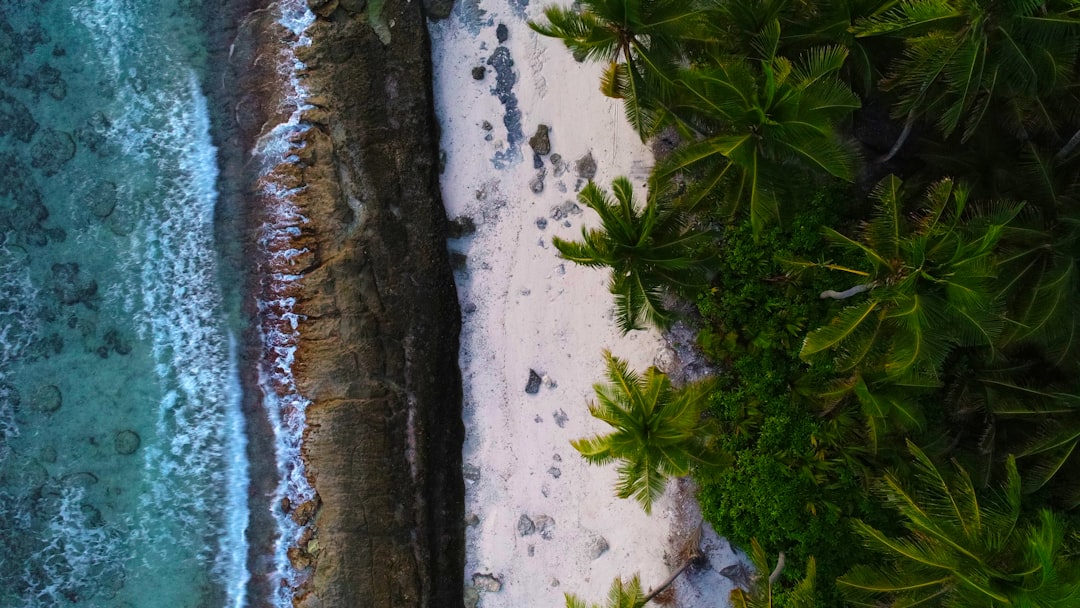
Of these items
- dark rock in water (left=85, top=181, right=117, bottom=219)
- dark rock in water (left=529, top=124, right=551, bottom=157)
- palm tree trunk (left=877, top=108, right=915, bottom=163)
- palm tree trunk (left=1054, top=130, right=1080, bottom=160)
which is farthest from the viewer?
dark rock in water (left=85, top=181, right=117, bottom=219)

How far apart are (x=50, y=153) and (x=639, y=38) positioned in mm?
7772

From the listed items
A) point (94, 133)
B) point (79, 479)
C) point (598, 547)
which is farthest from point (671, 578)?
point (94, 133)

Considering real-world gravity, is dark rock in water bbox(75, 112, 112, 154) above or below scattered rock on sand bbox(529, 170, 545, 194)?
above

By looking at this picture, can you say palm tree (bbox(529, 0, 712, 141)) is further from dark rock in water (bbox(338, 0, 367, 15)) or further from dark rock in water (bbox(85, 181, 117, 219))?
dark rock in water (bbox(85, 181, 117, 219))

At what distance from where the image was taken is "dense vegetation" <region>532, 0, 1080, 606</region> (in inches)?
243

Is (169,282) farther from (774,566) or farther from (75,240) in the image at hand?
(774,566)

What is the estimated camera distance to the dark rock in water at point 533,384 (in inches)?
356

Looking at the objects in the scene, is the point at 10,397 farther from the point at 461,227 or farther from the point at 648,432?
the point at 648,432

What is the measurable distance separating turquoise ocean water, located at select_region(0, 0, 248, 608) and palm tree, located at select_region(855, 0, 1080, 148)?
8.20 metres

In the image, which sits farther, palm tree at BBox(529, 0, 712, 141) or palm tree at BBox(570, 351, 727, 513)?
palm tree at BBox(570, 351, 727, 513)

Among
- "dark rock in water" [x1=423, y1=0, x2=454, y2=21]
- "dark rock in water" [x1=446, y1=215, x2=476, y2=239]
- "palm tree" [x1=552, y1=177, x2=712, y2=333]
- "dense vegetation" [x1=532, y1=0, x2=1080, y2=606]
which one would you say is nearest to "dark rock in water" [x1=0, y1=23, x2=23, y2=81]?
"dark rock in water" [x1=423, y1=0, x2=454, y2=21]

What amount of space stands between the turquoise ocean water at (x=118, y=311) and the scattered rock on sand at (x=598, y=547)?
Result: 457 centimetres

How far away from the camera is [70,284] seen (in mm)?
9273

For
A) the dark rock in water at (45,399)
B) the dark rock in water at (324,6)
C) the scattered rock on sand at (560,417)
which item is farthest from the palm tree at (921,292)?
the dark rock in water at (45,399)
